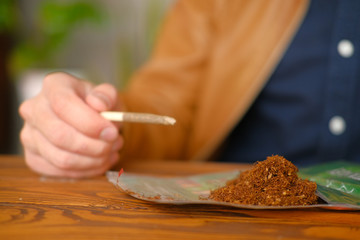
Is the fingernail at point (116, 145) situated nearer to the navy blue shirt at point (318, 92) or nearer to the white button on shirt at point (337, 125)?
the navy blue shirt at point (318, 92)

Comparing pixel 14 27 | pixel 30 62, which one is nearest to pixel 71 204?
pixel 30 62

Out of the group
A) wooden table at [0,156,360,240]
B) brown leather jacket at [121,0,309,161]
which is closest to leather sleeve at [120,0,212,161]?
brown leather jacket at [121,0,309,161]

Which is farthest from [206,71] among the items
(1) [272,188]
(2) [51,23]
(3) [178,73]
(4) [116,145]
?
(2) [51,23]

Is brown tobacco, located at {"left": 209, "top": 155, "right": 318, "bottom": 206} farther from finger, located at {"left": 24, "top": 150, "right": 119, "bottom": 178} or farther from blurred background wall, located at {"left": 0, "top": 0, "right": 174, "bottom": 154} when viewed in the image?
blurred background wall, located at {"left": 0, "top": 0, "right": 174, "bottom": 154}

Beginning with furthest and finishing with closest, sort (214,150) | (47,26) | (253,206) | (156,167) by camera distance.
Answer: (47,26) → (214,150) → (156,167) → (253,206)

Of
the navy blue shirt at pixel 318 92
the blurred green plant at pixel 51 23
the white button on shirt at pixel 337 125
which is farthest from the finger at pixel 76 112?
the blurred green plant at pixel 51 23

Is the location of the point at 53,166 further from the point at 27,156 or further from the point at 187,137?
the point at 187,137

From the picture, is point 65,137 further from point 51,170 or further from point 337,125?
point 337,125
